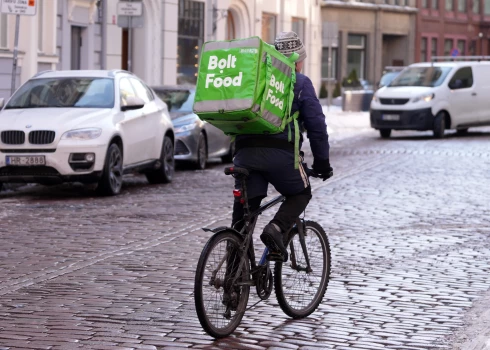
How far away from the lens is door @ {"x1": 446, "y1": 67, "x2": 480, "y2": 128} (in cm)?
3194

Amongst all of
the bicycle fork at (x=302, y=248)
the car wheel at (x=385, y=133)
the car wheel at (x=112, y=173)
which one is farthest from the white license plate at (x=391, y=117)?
the bicycle fork at (x=302, y=248)

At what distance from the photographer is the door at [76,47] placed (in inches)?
1224

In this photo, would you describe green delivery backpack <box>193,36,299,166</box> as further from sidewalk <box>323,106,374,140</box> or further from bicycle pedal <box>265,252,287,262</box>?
sidewalk <box>323,106,374,140</box>

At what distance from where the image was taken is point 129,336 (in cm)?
725

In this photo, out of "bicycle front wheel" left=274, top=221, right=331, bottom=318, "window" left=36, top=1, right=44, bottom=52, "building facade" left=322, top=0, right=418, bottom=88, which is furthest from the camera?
"building facade" left=322, top=0, right=418, bottom=88

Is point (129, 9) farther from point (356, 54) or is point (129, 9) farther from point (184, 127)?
point (356, 54)

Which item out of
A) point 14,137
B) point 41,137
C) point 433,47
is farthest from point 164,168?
point 433,47

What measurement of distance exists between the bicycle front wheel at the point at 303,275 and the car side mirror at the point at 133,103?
8.66 metres

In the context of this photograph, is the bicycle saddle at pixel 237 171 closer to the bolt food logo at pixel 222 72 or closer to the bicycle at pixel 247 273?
the bicycle at pixel 247 273

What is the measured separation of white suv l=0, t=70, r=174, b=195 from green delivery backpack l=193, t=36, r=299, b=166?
28.3 ft

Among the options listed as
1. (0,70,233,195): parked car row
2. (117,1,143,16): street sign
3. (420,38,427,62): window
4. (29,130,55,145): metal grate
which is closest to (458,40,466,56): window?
(420,38,427,62): window

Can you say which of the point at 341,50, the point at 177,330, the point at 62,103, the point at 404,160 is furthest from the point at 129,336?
the point at 341,50

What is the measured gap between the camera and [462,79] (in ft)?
107

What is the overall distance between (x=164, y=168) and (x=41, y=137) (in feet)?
9.78
